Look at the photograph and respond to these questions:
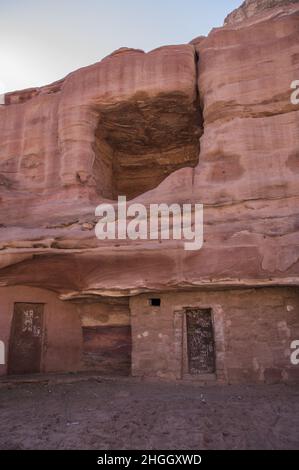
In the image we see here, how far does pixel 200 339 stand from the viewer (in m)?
8.27

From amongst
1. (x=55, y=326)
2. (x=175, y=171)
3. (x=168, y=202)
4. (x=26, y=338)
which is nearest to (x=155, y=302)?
(x=168, y=202)

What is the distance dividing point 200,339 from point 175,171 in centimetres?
403

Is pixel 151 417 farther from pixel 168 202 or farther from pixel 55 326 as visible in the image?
pixel 55 326

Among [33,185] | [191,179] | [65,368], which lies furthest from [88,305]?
[191,179]

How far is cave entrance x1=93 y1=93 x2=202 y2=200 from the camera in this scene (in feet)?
31.3

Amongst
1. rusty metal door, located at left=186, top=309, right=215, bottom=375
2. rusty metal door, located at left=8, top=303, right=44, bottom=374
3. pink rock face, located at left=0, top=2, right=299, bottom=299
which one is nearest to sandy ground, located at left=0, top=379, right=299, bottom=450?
rusty metal door, located at left=186, top=309, right=215, bottom=375

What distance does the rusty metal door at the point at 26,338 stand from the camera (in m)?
9.05

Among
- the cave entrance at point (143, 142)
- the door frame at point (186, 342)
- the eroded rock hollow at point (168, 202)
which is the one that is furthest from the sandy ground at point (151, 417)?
the cave entrance at point (143, 142)

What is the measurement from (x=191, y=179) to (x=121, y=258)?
2358mm

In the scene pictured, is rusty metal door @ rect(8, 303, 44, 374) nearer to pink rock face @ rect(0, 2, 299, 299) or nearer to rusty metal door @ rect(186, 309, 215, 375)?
pink rock face @ rect(0, 2, 299, 299)

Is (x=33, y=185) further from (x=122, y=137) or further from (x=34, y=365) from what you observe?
(x=34, y=365)

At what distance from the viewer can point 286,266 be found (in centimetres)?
703

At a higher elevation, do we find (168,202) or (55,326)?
(168,202)

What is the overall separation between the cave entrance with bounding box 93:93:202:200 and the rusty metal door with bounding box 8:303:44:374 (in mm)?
3579
